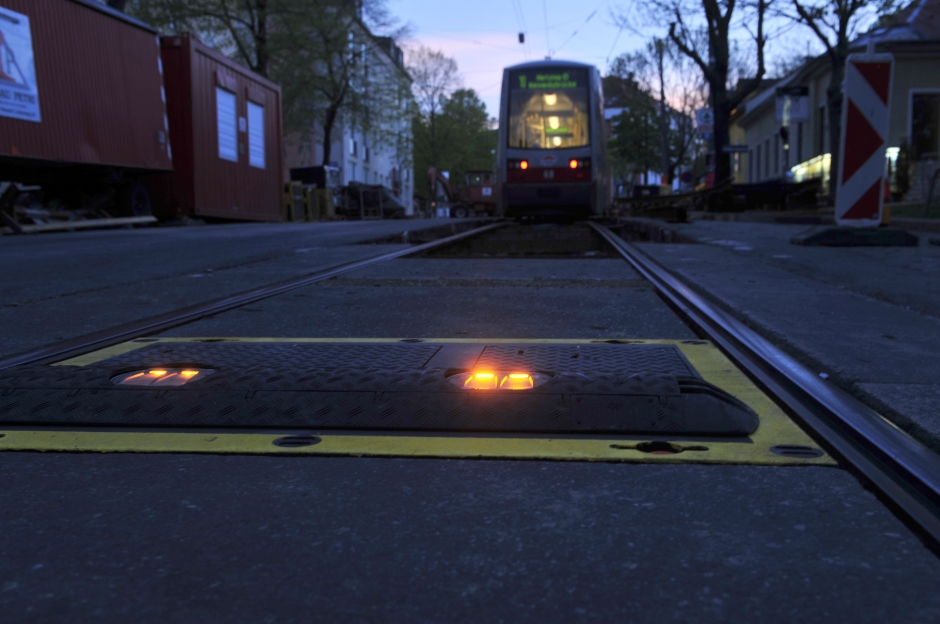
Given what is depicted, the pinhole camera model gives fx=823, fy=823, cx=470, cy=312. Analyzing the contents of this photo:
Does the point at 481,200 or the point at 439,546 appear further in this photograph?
the point at 481,200

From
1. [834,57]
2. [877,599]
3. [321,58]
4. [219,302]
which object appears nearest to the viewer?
[877,599]

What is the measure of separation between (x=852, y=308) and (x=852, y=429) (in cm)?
229

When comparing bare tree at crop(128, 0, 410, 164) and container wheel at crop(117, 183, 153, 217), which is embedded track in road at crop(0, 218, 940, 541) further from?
bare tree at crop(128, 0, 410, 164)

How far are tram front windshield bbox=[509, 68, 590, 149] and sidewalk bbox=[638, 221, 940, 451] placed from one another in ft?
29.6

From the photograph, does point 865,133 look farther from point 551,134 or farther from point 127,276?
point 551,134

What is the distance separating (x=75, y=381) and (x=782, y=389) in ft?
5.54

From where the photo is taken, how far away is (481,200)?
126 ft

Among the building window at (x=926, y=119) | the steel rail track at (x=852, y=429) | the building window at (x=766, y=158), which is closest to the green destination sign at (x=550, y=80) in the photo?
the steel rail track at (x=852, y=429)

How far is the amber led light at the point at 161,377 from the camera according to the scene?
1.90 metres

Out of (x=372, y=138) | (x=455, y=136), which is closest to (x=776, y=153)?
(x=455, y=136)

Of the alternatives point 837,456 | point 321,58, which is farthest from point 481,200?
point 837,456

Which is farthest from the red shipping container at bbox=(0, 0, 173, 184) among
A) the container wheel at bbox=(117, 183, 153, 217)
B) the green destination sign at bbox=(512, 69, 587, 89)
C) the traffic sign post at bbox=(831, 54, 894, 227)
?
the traffic sign post at bbox=(831, 54, 894, 227)

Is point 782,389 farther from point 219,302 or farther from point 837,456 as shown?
point 219,302

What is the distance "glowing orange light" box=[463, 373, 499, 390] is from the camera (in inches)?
71.4
